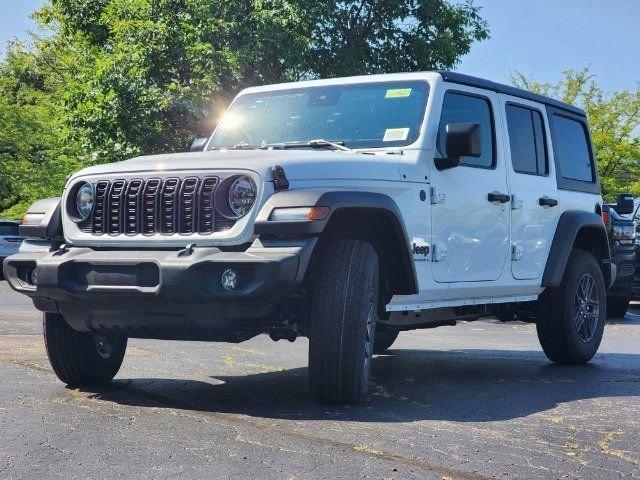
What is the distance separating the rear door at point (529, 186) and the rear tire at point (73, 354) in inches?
121

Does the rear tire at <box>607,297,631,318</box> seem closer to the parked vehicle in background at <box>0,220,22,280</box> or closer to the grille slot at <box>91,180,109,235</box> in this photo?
the grille slot at <box>91,180,109,235</box>

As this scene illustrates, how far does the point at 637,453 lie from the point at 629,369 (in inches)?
146

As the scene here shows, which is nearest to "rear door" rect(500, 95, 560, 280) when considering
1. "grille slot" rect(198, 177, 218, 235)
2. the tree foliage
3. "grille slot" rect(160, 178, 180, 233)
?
"grille slot" rect(198, 177, 218, 235)

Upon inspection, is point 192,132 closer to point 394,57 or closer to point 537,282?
point 394,57

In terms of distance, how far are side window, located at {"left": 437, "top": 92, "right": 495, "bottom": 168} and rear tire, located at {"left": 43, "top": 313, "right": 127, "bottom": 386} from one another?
262cm

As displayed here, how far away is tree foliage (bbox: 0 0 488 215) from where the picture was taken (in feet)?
79.4

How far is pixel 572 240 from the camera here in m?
8.69

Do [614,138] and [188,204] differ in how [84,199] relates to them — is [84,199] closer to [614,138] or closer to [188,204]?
[188,204]

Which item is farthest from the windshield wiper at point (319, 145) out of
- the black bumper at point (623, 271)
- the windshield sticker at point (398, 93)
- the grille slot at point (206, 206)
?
the black bumper at point (623, 271)

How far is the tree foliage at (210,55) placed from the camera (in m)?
24.2

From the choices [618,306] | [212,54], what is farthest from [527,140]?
[212,54]

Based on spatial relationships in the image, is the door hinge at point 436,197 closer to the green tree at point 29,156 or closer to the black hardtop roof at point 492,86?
the black hardtop roof at point 492,86

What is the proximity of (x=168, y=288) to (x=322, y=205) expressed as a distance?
0.94 meters

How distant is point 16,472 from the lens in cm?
448
